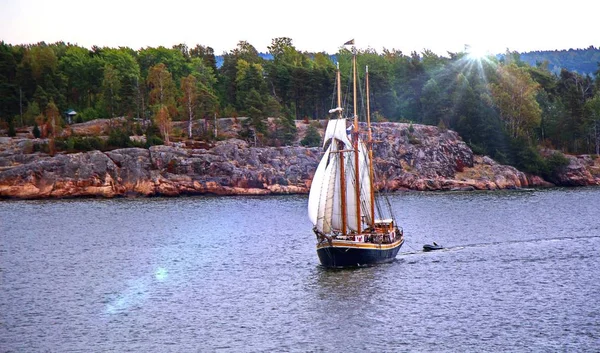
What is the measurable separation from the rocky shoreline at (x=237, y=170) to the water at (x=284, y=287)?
2769 cm

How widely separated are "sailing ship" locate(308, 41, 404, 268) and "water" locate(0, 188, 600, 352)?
1.73m

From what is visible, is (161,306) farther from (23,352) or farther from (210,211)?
(210,211)

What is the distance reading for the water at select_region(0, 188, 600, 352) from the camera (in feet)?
161

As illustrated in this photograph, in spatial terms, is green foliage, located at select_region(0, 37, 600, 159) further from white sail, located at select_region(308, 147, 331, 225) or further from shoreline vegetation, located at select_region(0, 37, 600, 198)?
white sail, located at select_region(308, 147, 331, 225)

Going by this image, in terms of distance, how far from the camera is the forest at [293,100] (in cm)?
15838

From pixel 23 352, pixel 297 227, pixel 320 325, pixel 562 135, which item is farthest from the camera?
pixel 562 135

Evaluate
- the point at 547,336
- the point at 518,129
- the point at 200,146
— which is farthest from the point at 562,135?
the point at 547,336

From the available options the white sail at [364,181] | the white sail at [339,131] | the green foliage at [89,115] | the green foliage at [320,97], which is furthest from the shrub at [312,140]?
the white sail at [339,131]

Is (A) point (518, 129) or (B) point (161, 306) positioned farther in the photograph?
(A) point (518, 129)

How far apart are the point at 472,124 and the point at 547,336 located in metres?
118

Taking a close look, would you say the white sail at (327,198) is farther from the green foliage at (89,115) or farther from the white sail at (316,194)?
the green foliage at (89,115)

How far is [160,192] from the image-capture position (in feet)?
458

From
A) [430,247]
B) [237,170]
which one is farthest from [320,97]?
[430,247]

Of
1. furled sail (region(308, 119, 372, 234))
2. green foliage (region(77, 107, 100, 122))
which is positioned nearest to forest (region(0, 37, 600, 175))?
green foliage (region(77, 107, 100, 122))
